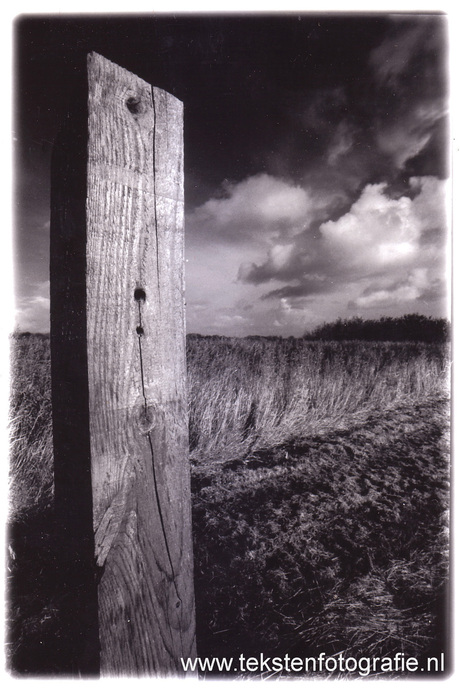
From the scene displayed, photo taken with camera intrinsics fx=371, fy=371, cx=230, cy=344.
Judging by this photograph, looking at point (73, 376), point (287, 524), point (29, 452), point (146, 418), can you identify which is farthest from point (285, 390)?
point (73, 376)

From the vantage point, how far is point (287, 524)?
2.71 m

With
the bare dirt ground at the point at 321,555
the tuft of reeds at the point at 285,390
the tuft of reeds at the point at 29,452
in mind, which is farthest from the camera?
the tuft of reeds at the point at 285,390

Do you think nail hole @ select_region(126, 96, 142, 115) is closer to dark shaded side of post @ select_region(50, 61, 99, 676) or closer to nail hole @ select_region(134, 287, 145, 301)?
dark shaded side of post @ select_region(50, 61, 99, 676)

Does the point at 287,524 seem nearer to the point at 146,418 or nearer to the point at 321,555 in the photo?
the point at 321,555

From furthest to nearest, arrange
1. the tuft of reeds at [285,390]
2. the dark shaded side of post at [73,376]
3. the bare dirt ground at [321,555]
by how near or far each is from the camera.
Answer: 1. the tuft of reeds at [285,390]
2. the bare dirt ground at [321,555]
3. the dark shaded side of post at [73,376]

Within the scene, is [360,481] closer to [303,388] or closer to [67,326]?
[303,388]

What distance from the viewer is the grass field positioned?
6.24 feet

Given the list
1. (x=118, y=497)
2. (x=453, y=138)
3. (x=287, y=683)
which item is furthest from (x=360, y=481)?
(x=118, y=497)

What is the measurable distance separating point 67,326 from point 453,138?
53.1 inches

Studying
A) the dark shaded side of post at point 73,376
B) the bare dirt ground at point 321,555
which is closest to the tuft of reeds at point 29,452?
the bare dirt ground at point 321,555

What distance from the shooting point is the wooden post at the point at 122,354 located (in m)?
0.72

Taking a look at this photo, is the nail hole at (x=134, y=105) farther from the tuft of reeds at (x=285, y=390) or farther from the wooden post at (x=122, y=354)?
the tuft of reeds at (x=285, y=390)

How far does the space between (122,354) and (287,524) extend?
242 centimetres

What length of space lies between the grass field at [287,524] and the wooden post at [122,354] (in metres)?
1.16
